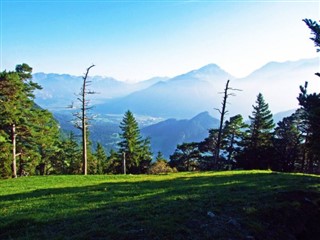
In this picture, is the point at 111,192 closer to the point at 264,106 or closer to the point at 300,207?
the point at 300,207

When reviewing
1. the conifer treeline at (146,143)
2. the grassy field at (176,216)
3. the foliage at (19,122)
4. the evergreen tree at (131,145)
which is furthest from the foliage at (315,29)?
the evergreen tree at (131,145)

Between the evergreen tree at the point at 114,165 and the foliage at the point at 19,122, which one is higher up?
the foliage at the point at 19,122

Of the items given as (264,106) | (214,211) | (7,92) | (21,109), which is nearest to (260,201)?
(214,211)

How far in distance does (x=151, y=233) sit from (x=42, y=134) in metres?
36.4

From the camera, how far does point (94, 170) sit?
70625 mm

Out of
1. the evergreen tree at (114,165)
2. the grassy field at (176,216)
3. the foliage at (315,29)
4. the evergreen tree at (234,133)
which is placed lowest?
the evergreen tree at (114,165)

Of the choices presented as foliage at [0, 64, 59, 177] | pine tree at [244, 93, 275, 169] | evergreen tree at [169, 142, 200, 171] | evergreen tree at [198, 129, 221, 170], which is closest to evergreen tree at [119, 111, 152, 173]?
evergreen tree at [169, 142, 200, 171]

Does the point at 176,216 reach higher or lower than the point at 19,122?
lower

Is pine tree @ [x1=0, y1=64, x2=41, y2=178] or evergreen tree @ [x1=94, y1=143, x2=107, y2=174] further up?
pine tree @ [x1=0, y1=64, x2=41, y2=178]

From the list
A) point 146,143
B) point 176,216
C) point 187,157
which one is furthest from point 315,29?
point 146,143

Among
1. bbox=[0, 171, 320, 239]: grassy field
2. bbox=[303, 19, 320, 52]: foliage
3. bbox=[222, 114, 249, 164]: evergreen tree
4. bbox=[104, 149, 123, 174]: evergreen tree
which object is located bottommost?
bbox=[104, 149, 123, 174]: evergreen tree

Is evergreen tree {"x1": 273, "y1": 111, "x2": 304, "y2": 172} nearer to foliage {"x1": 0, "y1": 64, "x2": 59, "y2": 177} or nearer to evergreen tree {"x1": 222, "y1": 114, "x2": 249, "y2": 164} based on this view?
evergreen tree {"x1": 222, "y1": 114, "x2": 249, "y2": 164}

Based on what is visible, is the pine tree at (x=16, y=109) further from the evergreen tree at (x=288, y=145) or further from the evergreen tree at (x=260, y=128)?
the evergreen tree at (x=288, y=145)

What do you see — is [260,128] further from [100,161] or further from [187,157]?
[100,161]
